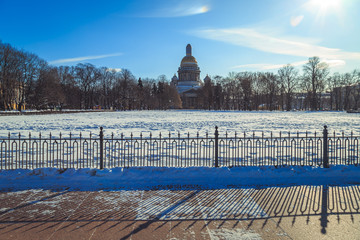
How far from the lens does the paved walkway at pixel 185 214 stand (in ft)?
15.1

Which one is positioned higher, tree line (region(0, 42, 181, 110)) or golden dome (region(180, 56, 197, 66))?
golden dome (region(180, 56, 197, 66))

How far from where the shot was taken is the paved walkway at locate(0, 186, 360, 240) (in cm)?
459

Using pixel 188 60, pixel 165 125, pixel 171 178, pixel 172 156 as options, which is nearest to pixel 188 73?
pixel 188 60

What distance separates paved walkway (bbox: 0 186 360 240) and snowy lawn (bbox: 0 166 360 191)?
48 centimetres

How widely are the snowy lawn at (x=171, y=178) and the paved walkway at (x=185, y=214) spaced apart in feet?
1.57

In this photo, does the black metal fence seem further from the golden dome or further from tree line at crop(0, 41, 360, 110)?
the golden dome

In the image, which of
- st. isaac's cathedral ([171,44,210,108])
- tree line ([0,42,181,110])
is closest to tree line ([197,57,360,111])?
tree line ([0,42,181,110])

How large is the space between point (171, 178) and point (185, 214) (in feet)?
7.22

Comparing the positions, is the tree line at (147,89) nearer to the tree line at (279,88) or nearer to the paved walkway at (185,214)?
the tree line at (279,88)

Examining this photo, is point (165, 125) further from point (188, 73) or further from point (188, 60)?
point (188, 60)

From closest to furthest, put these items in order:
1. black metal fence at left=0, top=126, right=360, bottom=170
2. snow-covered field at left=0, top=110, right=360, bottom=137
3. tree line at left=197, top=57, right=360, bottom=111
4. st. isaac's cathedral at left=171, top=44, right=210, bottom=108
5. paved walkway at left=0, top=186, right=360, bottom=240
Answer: paved walkway at left=0, top=186, right=360, bottom=240 < black metal fence at left=0, top=126, right=360, bottom=170 < snow-covered field at left=0, top=110, right=360, bottom=137 < tree line at left=197, top=57, right=360, bottom=111 < st. isaac's cathedral at left=171, top=44, right=210, bottom=108

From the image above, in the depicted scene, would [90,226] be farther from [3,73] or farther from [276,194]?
[3,73]

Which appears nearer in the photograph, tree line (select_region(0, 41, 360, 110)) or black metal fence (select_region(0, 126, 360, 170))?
black metal fence (select_region(0, 126, 360, 170))

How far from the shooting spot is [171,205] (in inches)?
229
